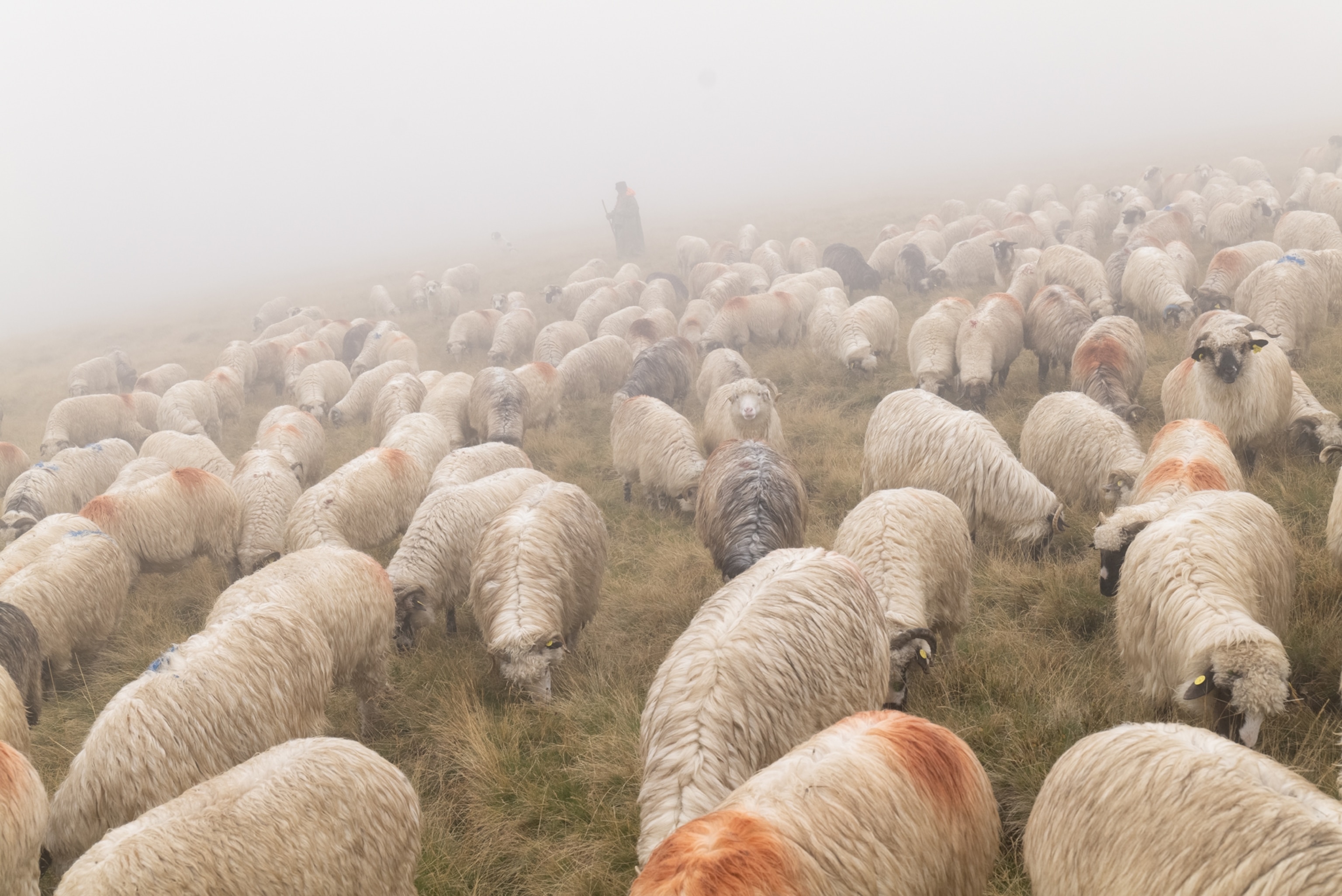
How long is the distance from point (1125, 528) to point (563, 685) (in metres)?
3.90

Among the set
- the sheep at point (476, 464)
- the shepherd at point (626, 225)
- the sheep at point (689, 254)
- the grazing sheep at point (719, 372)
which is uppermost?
the shepherd at point (626, 225)

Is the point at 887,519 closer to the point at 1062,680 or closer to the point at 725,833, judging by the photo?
the point at 1062,680

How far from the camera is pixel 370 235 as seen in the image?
82750mm

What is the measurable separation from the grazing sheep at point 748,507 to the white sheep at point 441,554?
1.97 metres

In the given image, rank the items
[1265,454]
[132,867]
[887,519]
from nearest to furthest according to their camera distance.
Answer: [132,867]
[887,519]
[1265,454]

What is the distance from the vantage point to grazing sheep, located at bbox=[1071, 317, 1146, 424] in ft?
23.9

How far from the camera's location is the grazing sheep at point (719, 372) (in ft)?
35.8

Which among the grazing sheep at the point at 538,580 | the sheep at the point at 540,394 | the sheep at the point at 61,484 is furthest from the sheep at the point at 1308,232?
the sheep at the point at 61,484

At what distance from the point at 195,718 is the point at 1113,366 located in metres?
8.75

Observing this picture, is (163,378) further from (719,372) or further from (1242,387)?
(1242,387)

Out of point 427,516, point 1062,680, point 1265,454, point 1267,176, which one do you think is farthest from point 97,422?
point 1267,176

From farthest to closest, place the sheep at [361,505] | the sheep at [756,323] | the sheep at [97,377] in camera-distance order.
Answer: the sheep at [97,377] → the sheep at [756,323] → the sheep at [361,505]

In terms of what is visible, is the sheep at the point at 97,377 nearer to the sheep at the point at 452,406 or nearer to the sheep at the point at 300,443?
the sheep at the point at 300,443

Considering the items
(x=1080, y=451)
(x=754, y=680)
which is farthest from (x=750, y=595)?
(x=1080, y=451)
